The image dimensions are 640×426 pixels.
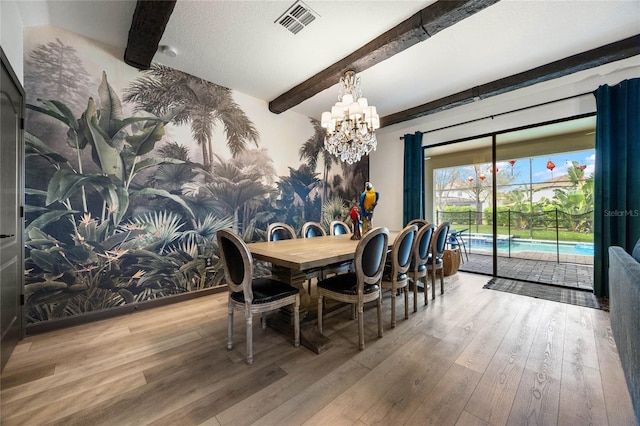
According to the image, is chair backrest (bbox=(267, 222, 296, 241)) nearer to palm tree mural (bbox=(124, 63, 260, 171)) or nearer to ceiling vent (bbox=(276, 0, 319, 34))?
palm tree mural (bbox=(124, 63, 260, 171))

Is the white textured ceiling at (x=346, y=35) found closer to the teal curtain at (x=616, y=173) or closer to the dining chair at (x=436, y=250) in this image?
the teal curtain at (x=616, y=173)

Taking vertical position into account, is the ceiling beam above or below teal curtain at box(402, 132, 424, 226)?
above

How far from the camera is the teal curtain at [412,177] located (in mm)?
4789

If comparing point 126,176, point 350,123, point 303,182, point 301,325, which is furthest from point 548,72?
point 126,176

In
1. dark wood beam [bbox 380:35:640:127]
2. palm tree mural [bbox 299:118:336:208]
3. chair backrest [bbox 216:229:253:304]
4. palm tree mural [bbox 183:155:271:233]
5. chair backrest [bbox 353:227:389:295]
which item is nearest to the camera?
chair backrest [bbox 216:229:253:304]

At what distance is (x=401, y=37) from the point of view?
2.33 metres

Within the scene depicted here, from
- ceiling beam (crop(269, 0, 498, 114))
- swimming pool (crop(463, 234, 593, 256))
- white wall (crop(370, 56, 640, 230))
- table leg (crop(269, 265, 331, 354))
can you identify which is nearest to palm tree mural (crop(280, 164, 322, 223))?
ceiling beam (crop(269, 0, 498, 114))

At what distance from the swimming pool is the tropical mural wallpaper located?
13.1 feet

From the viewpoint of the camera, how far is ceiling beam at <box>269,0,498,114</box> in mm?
2000

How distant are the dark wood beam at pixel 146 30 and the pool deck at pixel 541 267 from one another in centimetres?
534

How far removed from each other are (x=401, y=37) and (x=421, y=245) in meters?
2.13

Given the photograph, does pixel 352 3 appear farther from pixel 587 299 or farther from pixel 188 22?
pixel 587 299
